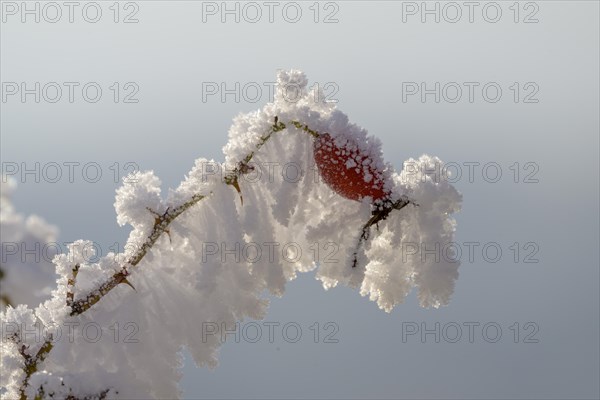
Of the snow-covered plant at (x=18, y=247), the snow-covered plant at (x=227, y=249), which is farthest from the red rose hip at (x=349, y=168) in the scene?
the snow-covered plant at (x=18, y=247)

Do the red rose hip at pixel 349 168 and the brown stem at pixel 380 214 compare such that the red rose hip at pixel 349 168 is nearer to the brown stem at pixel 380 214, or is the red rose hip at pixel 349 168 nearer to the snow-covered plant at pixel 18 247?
the brown stem at pixel 380 214

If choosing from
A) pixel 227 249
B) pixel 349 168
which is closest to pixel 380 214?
pixel 349 168

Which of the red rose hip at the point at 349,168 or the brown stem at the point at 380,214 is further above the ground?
the red rose hip at the point at 349,168

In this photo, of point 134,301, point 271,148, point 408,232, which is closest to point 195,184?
point 271,148

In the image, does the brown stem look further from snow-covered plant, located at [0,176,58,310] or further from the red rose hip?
snow-covered plant, located at [0,176,58,310]

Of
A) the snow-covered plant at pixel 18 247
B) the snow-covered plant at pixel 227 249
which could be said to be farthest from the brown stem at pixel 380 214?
the snow-covered plant at pixel 18 247

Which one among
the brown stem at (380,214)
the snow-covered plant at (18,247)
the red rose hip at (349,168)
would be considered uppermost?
the red rose hip at (349,168)

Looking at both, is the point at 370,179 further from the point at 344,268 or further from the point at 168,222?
the point at 168,222

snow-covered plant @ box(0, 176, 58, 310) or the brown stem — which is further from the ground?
the brown stem

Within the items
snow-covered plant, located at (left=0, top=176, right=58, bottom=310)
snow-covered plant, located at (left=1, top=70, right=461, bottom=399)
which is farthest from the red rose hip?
snow-covered plant, located at (left=0, top=176, right=58, bottom=310)
